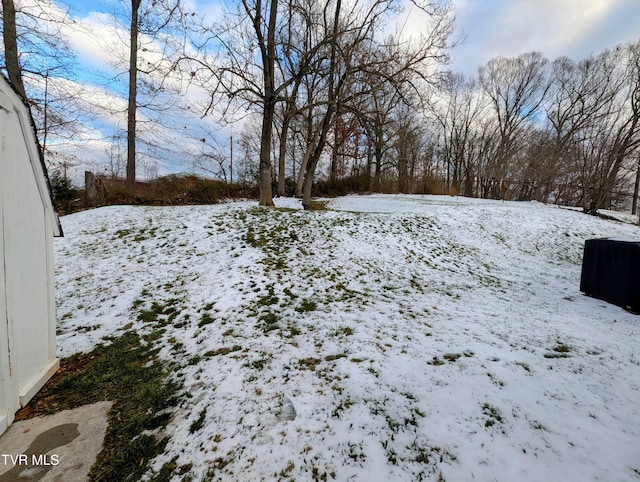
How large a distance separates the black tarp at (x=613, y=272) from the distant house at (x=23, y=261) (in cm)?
814

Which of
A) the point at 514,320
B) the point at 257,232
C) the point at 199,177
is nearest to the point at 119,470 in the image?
the point at 514,320

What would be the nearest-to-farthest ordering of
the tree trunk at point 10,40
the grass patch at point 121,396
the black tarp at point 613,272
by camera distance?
the grass patch at point 121,396 < the black tarp at point 613,272 < the tree trunk at point 10,40

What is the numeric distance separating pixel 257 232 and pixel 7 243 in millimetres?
5161

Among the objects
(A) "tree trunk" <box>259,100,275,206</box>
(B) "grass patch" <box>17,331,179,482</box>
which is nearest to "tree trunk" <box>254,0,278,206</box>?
(A) "tree trunk" <box>259,100,275,206</box>

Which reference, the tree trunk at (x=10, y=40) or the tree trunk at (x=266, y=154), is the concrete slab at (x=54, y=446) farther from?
the tree trunk at (x=10, y=40)

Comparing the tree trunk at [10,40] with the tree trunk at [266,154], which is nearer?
the tree trunk at [10,40]

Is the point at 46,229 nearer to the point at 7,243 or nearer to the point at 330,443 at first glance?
the point at 7,243

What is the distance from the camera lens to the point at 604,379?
8.07 ft

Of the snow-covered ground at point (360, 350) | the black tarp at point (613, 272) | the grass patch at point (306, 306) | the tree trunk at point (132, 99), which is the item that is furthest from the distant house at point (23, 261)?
the tree trunk at point (132, 99)

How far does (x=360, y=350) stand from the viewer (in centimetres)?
309

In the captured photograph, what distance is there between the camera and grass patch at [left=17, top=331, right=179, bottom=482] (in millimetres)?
1948

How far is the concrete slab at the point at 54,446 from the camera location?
72.9 inches

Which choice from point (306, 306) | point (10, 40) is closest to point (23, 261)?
point (306, 306)

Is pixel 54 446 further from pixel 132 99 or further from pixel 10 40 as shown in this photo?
pixel 132 99
